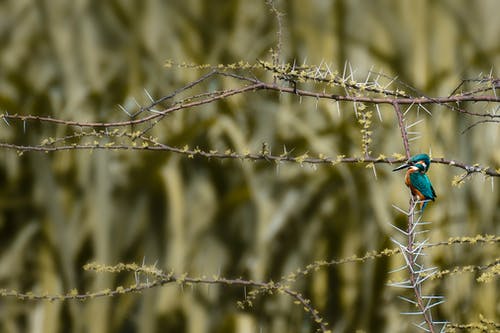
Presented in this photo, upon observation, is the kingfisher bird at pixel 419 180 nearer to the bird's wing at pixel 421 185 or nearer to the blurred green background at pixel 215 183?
the bird's wing at pixel 421 185

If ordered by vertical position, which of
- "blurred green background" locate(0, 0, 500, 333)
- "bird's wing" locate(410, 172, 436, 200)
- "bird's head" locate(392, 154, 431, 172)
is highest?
"blurred green background" locate(0, 0, 500, 333)

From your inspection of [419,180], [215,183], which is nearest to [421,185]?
[419,180]

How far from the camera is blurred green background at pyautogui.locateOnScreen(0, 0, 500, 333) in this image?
1231 mm

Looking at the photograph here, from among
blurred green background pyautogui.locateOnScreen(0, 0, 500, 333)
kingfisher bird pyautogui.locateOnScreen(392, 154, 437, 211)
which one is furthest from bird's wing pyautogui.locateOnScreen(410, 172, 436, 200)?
blurred green background pyautogui.locateOnScreen(0, 0, 500, 333)

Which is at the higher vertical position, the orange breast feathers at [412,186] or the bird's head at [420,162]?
the bird's head at [420,162]

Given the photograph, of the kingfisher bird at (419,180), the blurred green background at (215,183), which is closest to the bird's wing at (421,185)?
the kingfisher bird at (419,180)

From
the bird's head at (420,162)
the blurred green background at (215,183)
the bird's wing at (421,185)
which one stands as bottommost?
the bird's wing at (421,185)

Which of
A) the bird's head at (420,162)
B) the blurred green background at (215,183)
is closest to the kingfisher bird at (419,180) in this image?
the bird's head at (420,162)

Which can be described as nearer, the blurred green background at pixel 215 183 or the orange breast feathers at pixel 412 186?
the orange breast feathers at pixel 412 186

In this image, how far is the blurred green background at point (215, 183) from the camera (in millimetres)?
1231

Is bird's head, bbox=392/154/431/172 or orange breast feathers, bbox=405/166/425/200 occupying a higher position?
bird's head, bbox=392/154/431/172

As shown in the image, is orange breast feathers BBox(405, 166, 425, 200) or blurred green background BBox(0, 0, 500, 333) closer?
orange breast feathers BBox(405, 166, 425, 200)

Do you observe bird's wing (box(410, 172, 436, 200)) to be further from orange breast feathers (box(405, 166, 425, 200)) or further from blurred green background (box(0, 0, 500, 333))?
blurred green background (box(0, 0, 500, 333))

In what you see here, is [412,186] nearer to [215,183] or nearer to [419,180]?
[419,180]
